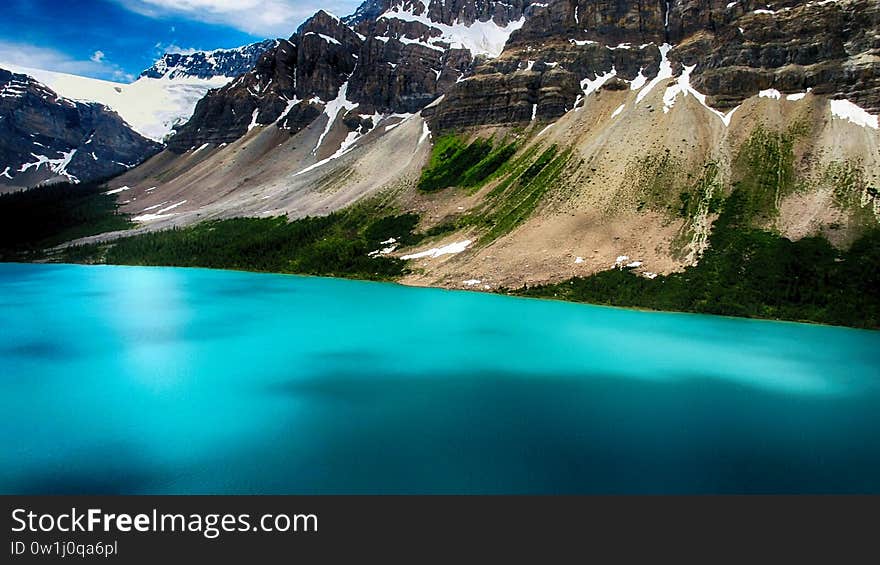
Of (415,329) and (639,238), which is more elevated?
(639,238)

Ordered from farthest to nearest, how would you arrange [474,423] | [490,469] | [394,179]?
[394,179] → [474,423] → [490,469]

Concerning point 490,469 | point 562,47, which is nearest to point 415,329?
point 490,469

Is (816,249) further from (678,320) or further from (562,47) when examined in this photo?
(562,47)

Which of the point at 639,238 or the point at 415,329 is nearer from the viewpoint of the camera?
the point at 415,329

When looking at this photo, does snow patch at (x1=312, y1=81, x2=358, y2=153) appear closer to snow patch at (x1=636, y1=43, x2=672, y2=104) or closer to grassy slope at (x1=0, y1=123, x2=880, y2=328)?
grassy slope at (x1=0, y1=123, x2=880, y2=328)

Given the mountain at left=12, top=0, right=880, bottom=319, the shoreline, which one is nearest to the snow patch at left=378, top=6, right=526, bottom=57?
the mountain at left=12, top=0, right=880, bottom=319

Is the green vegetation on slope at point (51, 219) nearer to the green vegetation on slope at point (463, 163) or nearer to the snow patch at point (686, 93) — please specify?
the green vegetation on slope at point (463, 163)
